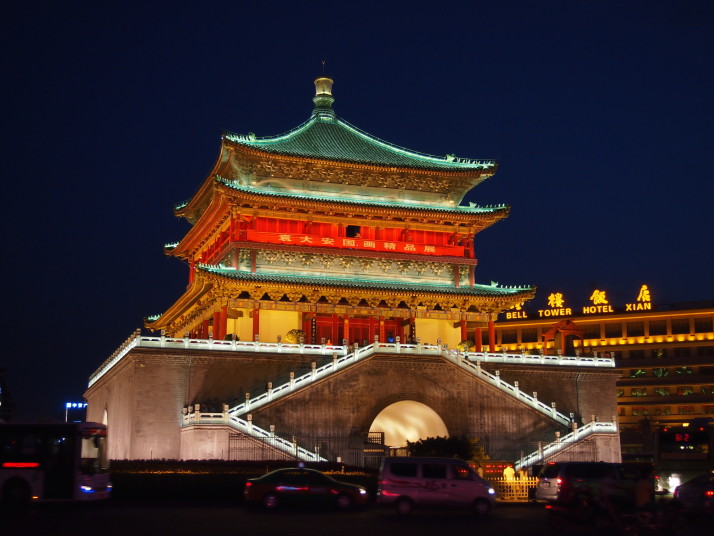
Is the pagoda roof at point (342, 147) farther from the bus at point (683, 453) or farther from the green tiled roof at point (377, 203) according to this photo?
the bus at point (683, 453)

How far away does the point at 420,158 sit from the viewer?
5338 cm

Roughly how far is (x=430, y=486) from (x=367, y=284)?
23851 mm

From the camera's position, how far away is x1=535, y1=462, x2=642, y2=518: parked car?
18.2 m

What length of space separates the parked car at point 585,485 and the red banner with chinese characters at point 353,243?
2351 cm

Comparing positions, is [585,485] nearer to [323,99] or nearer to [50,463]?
[50,463]

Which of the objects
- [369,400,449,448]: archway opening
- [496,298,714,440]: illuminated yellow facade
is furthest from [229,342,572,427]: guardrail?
[496,298,714,440]: illuminated yellow facade

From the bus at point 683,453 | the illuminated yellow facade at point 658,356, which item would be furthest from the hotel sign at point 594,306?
the bus at point 683,453

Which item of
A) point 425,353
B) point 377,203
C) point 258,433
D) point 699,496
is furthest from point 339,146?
point 699,496

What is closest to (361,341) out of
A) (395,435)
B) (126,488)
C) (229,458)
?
(395,435)

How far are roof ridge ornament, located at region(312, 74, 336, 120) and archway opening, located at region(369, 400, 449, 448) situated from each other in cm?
2096

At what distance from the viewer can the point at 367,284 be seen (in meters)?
47.4

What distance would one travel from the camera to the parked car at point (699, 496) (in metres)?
22.4

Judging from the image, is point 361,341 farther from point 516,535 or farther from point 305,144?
point 516,535

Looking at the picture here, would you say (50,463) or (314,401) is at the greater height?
(314,401)
